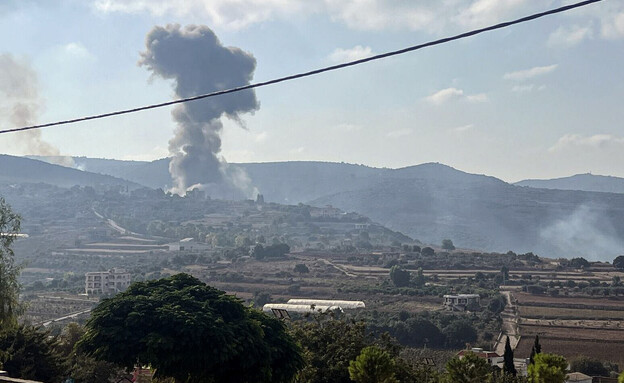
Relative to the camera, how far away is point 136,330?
73.4 feet

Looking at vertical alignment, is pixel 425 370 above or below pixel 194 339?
below

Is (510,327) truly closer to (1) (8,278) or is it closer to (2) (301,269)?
(2) (301,269)

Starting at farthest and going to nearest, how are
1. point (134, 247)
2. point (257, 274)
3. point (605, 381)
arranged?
point (134, 247), point (257, 274), point (605, 381)

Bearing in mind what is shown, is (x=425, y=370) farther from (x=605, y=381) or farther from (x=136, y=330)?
(x=605, y=381)

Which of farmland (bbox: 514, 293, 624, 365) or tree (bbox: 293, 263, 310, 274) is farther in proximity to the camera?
tree (bbox: 293, 263, 310, 274)

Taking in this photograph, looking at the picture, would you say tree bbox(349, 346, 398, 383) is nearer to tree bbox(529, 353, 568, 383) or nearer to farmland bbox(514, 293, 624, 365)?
tree bbox(529, 353, 568, 383)

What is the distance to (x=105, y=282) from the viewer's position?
12738cm

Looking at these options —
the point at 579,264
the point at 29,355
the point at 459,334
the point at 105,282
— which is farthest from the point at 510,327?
the point at 105,282

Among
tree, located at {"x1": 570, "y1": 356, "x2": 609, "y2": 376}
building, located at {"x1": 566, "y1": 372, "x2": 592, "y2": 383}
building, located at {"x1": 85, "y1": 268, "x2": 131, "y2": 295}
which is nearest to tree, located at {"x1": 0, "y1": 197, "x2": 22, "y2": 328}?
building, located at {"x1": 566, "y1": 372, "x2": 592, "y2": 383}

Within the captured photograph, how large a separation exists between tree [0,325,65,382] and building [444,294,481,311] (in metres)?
71.6

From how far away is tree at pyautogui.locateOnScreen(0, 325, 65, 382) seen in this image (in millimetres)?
27578

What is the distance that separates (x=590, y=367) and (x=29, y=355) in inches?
1746

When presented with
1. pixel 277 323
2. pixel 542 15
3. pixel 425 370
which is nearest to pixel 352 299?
pixel 425 370

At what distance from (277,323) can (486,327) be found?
2465 inches
